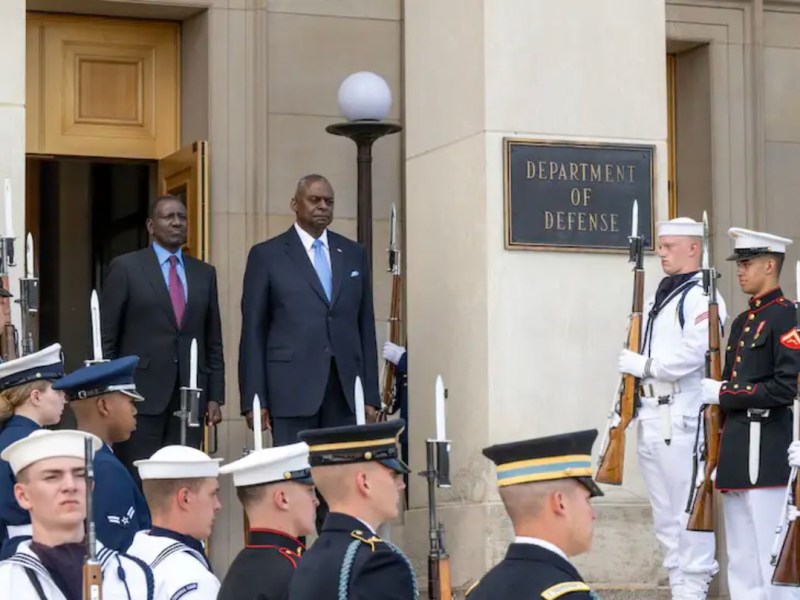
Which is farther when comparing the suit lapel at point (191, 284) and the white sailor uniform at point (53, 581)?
the suit lapel at point (191, 284)

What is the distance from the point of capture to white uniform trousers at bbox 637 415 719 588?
35.2 ft

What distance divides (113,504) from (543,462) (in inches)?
98.8

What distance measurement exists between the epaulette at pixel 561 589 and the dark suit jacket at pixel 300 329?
5.74 meters

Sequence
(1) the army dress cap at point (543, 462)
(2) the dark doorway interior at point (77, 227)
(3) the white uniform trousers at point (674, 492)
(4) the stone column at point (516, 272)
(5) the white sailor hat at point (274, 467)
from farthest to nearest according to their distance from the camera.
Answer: (2) the dark doorway interior at point (77, 227) → (4) the stone column at point (516, 272) → (3) the white uniform trousers at point (674, 492) → (5) the white sailor hat at point (274, 467) → (1) the army dress cap at point (543, 462)

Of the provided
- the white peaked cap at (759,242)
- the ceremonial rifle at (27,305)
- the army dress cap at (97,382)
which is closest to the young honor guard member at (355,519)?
the army dress cap at (97,382)

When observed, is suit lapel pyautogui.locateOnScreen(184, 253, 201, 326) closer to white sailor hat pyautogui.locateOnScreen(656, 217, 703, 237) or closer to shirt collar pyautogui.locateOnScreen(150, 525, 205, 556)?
white sailor hat pyautogui.locateOnScreen(656, 217, 703, 237)

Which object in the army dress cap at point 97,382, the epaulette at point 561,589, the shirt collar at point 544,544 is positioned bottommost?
the epaulette at point 561,589

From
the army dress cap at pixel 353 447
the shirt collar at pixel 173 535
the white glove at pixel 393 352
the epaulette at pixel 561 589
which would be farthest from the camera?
the white glove at pixel 393 352

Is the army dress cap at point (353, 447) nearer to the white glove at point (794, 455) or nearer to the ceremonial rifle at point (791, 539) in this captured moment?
the ceremonial rifle at point (791, 539)

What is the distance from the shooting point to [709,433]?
10648mm

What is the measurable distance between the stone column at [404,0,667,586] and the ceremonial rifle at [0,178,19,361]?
2.38 m

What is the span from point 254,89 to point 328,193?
230cm

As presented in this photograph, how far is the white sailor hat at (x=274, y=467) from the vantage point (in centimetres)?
696

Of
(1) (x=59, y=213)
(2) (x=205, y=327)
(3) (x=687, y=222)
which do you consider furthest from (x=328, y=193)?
(1) (x=59, y=213)
